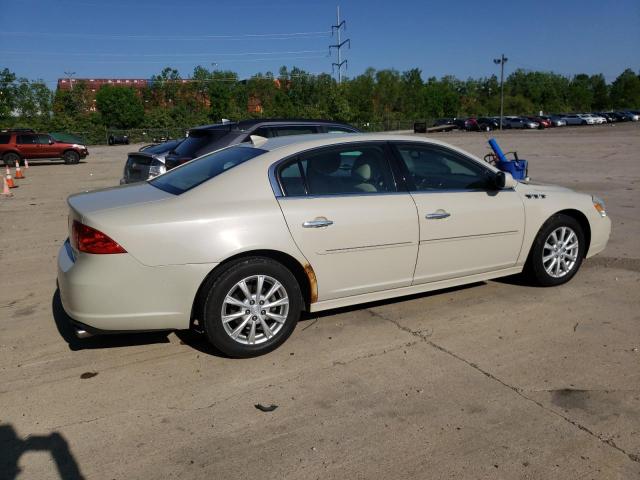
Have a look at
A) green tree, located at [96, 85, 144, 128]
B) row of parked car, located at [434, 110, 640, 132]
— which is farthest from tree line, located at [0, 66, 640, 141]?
row of parked car, located at [434, 110, 640, 132]

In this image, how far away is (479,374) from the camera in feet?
12.1

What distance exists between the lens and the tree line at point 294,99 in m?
69.8

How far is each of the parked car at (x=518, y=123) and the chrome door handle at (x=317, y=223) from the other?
69.2m

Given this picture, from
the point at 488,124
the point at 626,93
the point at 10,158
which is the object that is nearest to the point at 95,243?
the point at 10,158

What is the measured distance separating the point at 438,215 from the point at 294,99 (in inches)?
3229

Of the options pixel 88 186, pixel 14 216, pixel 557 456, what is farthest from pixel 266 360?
pixel 88 186

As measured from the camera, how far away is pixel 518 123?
224 ft

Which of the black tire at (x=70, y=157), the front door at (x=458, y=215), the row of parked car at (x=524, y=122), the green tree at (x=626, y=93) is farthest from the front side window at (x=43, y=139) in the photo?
the green tree at (x=626, y=93)

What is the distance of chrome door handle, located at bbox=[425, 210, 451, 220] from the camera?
177 inches

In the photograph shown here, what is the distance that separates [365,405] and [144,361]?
1.68 m

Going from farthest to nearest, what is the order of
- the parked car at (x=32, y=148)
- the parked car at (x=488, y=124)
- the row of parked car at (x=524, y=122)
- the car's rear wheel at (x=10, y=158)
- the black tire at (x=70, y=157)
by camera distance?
the parked car at (x=488, y=124) < the row of parked car at (x=524, y=122) < the black tire at (x=70, y=157) < the parked car at (x=32, y=148) < the car's rear wheel at (x=10, y=158)

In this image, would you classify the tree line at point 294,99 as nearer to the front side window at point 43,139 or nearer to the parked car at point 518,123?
the parked car at point 518,123

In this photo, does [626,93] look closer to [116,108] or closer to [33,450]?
[116,108]

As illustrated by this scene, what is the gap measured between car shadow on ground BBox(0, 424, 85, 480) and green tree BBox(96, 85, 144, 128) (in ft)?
271
